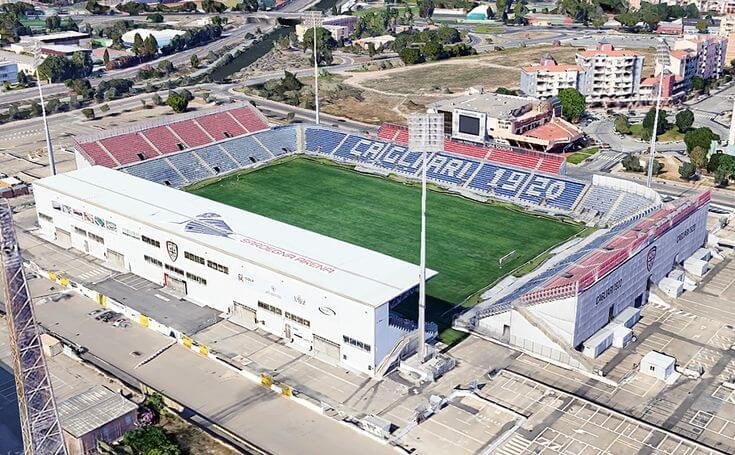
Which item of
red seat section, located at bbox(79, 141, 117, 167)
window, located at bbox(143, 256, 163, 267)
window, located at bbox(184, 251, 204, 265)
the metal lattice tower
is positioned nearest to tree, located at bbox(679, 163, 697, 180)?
window, located at bbox(184, 251, 204, 265)

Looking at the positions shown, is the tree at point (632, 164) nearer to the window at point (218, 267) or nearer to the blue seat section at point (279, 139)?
the blue seat section at point (279, 139)

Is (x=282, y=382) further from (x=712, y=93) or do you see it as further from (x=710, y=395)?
(x=712, y=93)

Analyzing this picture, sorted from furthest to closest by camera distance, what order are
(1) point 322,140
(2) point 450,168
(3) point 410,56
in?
(3) point 410,56 < (1) point 322,140 < (2) point 450,168

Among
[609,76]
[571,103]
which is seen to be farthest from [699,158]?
[609,76]

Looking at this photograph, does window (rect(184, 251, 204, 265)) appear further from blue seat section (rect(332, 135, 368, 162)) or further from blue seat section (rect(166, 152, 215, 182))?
blue seat section (rect(332, 135, 368, 162))

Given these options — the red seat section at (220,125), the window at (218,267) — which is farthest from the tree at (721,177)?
the window at (218,267)

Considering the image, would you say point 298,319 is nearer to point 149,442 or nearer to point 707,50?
point 149,442
